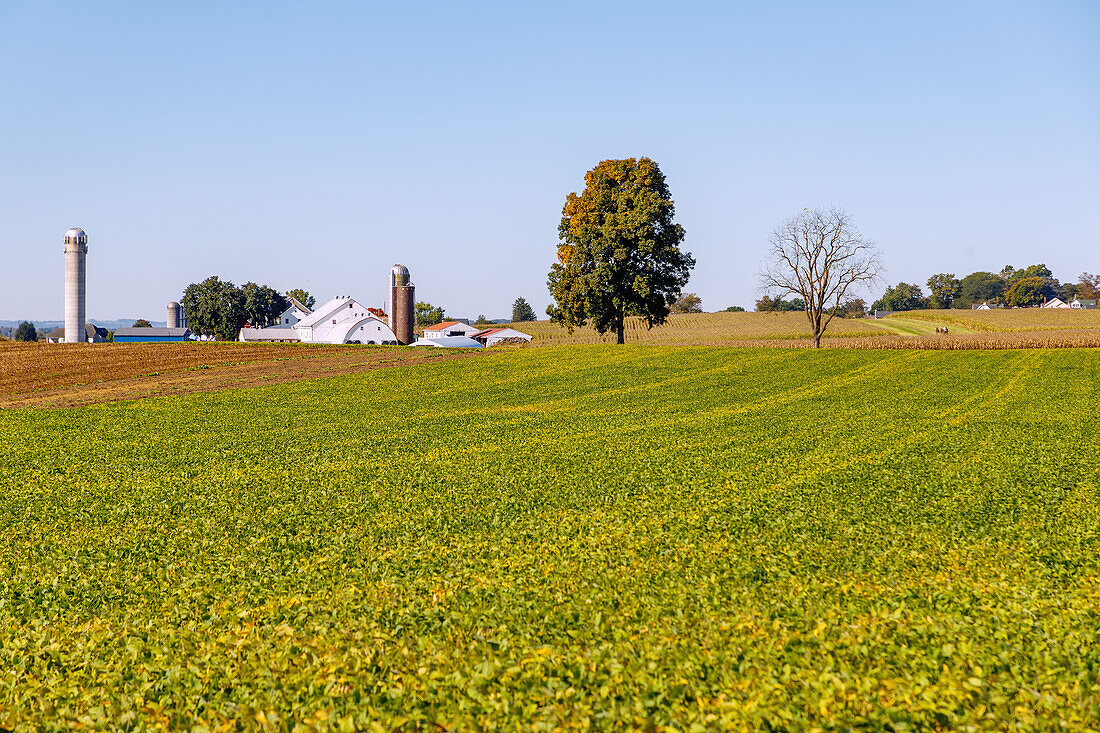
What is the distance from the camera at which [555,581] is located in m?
7.93

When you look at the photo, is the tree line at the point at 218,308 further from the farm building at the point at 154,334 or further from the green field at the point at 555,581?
the green field at the point at 555,581

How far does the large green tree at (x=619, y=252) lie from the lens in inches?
2064

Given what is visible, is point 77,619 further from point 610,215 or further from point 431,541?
point 610,215

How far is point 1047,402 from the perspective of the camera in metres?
24.2

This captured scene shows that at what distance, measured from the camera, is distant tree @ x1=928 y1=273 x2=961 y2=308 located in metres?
195

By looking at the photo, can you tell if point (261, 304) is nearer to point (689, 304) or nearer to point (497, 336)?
point (497, 336)

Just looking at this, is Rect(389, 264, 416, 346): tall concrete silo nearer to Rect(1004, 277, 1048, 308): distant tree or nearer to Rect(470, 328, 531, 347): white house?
Rect(470, 328, 531, 347): white house

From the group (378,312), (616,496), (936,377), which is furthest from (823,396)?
(378,312)

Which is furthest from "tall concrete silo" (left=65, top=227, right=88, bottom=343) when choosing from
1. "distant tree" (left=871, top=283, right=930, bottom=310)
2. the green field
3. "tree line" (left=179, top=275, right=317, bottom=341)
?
"distant tree" (left=871, top=283, right=930, bottom=310)

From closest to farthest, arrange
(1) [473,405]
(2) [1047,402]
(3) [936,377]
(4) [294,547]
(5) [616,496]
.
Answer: (4) [294,547] < (5) [616,496] < (2) [1047,402] < (1) [473,405] < (3) [936,377]

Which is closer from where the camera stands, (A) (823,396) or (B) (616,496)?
(B) (616,496)

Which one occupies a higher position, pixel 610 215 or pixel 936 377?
pixel 610 215

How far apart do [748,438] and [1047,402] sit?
13.3 metres

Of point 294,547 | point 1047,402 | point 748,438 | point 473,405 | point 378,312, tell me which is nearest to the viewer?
point 294,547
